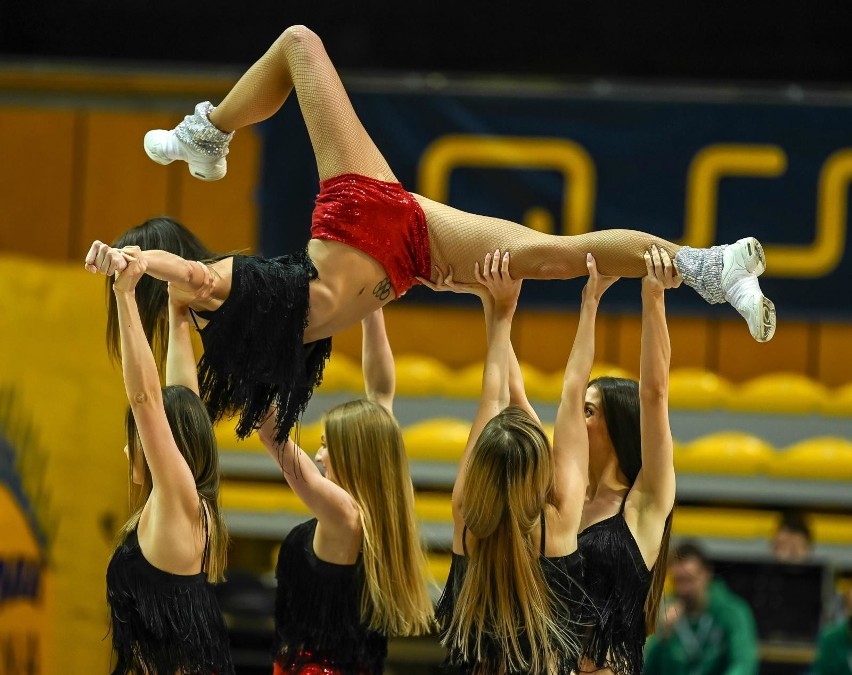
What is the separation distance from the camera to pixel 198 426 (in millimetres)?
3158

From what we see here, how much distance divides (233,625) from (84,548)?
0.87m

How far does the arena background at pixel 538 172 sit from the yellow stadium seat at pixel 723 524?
0.01 m

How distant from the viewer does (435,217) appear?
10.6 ft

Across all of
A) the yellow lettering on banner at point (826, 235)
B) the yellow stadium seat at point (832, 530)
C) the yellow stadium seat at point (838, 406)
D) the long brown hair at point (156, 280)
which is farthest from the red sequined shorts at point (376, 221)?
the yellow lettering on banner at point (826, 235)

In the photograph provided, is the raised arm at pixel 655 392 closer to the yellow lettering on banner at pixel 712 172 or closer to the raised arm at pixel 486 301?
the raised arm at pixel 486 301

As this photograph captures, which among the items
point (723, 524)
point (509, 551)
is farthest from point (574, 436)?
point (723, 524)

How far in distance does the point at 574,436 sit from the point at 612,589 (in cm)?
44

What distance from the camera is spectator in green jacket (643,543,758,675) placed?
494 cm

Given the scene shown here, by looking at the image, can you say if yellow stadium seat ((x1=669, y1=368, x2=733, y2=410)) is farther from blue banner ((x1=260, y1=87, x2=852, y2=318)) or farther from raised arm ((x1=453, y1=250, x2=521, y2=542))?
raised arm ((x1=453, y1=250, x2=521, y2=542))

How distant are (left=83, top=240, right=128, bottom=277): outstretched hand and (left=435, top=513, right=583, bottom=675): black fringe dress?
1123mm

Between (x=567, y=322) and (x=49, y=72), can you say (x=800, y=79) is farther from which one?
(x=49, y=72)

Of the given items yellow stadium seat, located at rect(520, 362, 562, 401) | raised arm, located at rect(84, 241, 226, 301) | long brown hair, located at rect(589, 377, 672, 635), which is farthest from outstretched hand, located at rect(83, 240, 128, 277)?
yellow stadium seat, located at rect(520, 362, 562, 401)

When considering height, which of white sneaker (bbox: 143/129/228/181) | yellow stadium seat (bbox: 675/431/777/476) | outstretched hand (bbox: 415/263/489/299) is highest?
white sneaker (bbox: 143/129/228/181)

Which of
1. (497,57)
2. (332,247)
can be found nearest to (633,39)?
(497,57)
